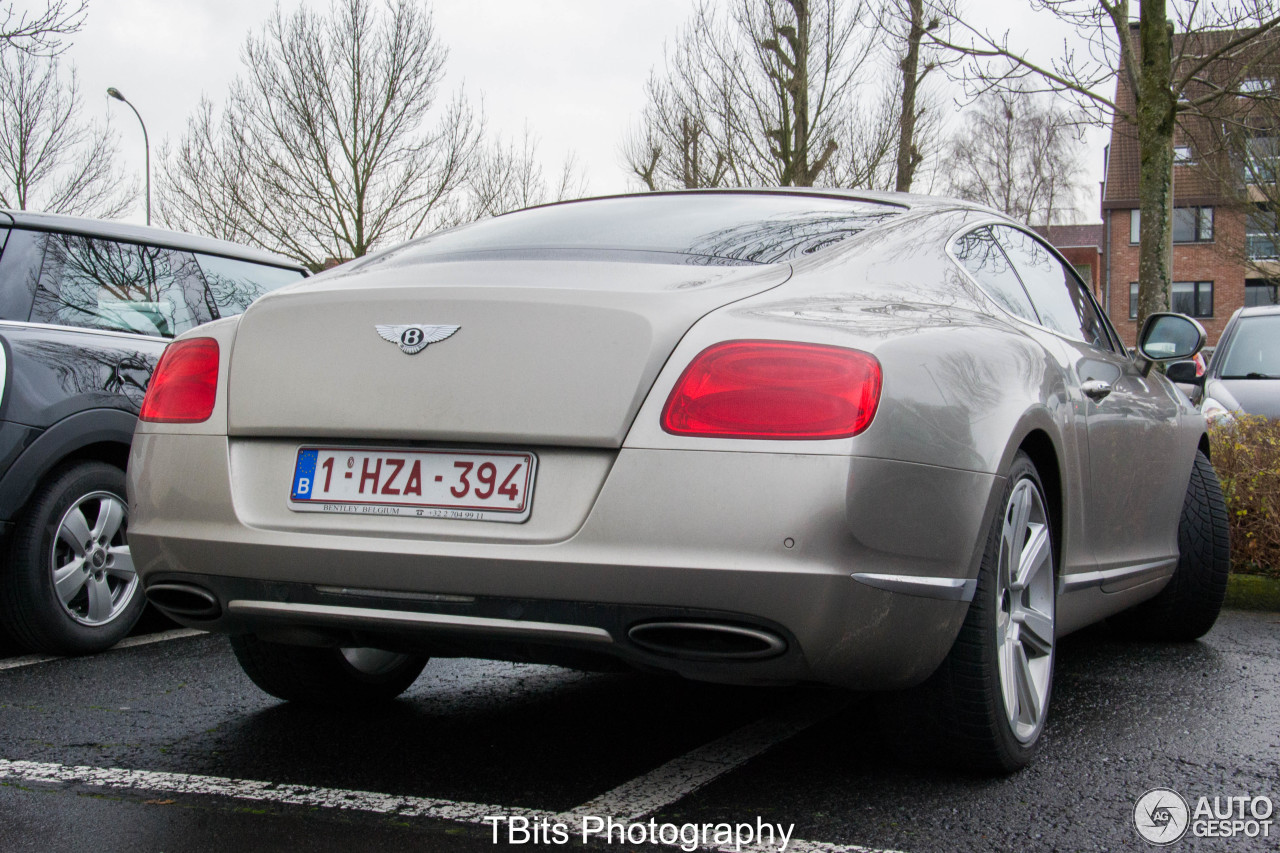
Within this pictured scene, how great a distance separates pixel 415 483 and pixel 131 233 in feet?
10.6

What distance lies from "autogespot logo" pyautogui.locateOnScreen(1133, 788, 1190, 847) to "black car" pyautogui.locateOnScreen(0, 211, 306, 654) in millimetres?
3242

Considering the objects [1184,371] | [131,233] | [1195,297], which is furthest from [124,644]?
[1195,297]

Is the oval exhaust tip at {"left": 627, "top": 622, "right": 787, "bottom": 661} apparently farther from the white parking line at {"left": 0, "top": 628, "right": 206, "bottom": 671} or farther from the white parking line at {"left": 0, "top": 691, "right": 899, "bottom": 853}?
the white parking line at {"left": 0, "top": 628, "right": 206, "bottom": 671}

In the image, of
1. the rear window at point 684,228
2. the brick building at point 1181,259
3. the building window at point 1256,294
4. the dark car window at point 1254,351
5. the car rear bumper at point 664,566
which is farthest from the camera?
the building window at point 1256,294

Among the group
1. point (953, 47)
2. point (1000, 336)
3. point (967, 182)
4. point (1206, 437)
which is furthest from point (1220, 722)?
point (967, 182)

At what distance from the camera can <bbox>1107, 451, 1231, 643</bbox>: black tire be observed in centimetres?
463

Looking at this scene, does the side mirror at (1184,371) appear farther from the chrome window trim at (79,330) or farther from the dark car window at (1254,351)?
the dark car window at (1254,351)

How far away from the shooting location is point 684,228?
310 centimetres

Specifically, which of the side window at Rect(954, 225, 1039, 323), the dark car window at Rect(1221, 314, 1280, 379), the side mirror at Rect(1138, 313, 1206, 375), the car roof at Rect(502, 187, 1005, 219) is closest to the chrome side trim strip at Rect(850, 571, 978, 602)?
the side window at Rect(954, 225, 1039, 323)

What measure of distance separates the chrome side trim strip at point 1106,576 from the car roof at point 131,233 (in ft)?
12.1

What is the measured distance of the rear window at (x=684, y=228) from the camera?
2924 millimetres

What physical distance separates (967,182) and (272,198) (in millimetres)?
39457

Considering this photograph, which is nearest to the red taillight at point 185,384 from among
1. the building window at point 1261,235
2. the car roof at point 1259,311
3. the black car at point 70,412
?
the black car at point 70,412

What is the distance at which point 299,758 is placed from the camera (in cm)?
307
